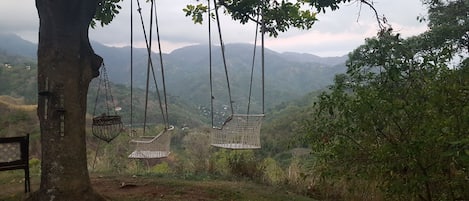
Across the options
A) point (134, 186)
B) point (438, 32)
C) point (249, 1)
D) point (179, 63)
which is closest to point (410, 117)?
point (249, 1)

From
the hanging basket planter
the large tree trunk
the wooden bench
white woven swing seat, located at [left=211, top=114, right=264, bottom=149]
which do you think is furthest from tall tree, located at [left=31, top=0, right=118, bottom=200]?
white woven swing seat, located at [left=211, top=114, right=264, bottom=149]

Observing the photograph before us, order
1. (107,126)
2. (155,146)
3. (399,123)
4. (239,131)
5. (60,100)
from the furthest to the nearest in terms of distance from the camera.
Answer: (155,146) → (239,131) → (107,126) → (60,100) → (399,123)

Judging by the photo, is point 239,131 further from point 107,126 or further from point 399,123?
point 399,123

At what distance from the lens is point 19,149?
3762 mm

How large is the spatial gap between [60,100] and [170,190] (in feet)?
4.41

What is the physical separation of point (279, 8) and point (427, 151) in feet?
7.33

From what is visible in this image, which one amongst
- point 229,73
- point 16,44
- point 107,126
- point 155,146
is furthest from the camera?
point 16,44

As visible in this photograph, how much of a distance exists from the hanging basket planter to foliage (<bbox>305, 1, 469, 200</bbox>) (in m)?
2.98

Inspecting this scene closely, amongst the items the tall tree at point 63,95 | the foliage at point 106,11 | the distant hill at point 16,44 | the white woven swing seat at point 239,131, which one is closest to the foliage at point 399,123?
the tall tree at point 63,95

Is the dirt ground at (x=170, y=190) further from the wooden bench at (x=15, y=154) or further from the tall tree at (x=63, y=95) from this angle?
the tall tree at (x=63, y=95)

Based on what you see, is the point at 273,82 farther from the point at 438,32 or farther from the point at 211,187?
the point at 211,187

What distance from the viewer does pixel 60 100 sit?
2955 mm

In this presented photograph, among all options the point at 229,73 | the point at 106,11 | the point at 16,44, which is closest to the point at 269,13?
the point at 106,11

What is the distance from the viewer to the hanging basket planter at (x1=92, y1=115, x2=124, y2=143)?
15.2ft
